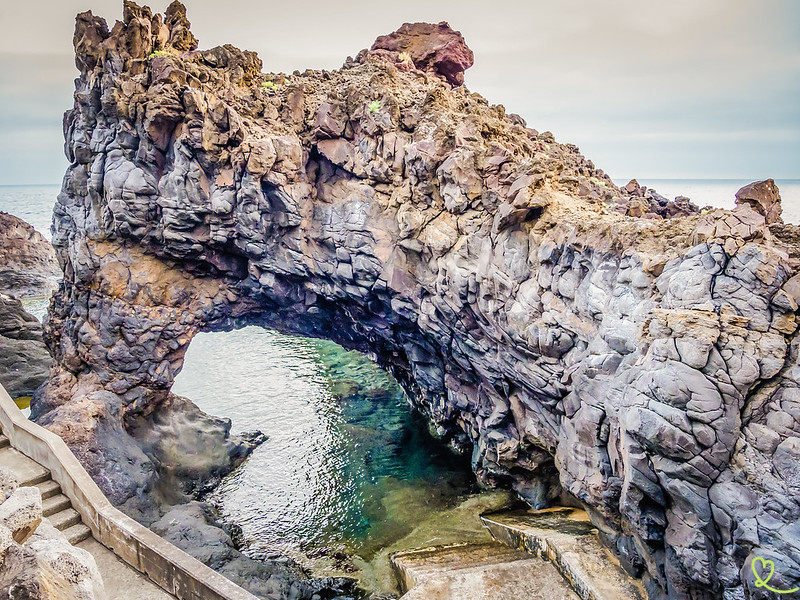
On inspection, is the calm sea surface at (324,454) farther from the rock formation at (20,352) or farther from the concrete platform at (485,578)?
the rock formation at (20,352)

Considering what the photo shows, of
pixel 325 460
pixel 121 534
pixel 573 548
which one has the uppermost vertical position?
pixel 121 534

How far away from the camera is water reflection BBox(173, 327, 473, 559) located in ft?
55.6

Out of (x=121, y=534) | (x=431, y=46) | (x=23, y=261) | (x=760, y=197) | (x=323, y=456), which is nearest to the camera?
(x=121, y=534)

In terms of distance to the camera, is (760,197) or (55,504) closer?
(55,504)

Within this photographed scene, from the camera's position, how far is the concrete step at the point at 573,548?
1050cm

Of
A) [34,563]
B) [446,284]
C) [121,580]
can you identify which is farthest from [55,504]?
[446,284]

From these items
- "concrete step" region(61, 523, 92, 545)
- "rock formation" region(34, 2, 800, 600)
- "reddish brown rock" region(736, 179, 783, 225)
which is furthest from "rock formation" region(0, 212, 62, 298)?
"reddish brown rock" region(736, 179, 783, 225)

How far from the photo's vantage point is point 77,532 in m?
10.4

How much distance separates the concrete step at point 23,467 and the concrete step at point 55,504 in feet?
1.61

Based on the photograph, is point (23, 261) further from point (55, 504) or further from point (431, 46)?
Result: point (55, 504)

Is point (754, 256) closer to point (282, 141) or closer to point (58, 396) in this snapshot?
point (282, 141)

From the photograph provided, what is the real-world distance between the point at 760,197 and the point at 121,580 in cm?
1463

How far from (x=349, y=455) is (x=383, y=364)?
15.4ft

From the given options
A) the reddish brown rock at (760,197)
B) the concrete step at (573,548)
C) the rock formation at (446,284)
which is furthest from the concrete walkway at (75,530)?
the reddish brown rock at (760,197)
